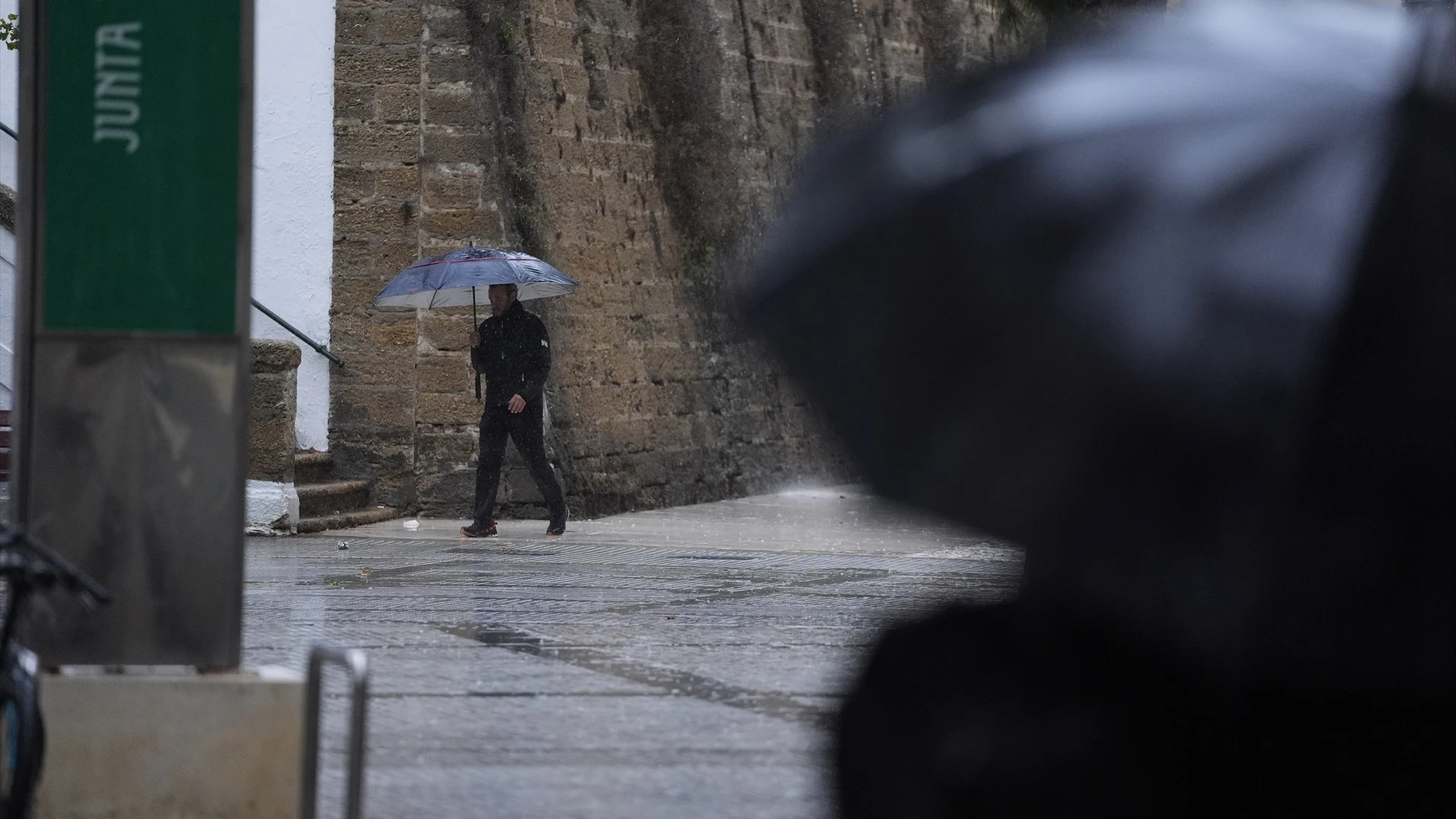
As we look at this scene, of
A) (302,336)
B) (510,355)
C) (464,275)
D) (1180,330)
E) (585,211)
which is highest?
(585,211)

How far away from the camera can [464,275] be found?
13.4 meters

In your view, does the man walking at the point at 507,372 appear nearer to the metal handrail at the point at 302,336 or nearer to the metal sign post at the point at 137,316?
the metal handrail at the point at 302,336

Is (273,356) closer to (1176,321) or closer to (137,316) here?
(137,316)

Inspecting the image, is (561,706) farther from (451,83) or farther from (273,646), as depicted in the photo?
(451,83)

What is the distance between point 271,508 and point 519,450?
5.98 ft

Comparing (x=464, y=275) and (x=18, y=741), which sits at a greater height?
(x=464, y=275)

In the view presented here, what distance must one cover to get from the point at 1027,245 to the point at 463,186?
13419 mm

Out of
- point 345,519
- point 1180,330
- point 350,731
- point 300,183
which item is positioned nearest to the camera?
point 1180,330

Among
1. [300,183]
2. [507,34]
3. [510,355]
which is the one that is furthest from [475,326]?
[507,34]

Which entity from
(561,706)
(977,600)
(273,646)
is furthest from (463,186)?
(977,600)

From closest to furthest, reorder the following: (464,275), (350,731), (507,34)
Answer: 1. (350,731)
2. (464,275)
3. (507,34)

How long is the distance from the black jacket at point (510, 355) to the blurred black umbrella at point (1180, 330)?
11.5 meters

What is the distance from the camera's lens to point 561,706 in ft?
21.2

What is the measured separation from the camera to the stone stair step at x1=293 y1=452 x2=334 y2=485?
14.8 metres
